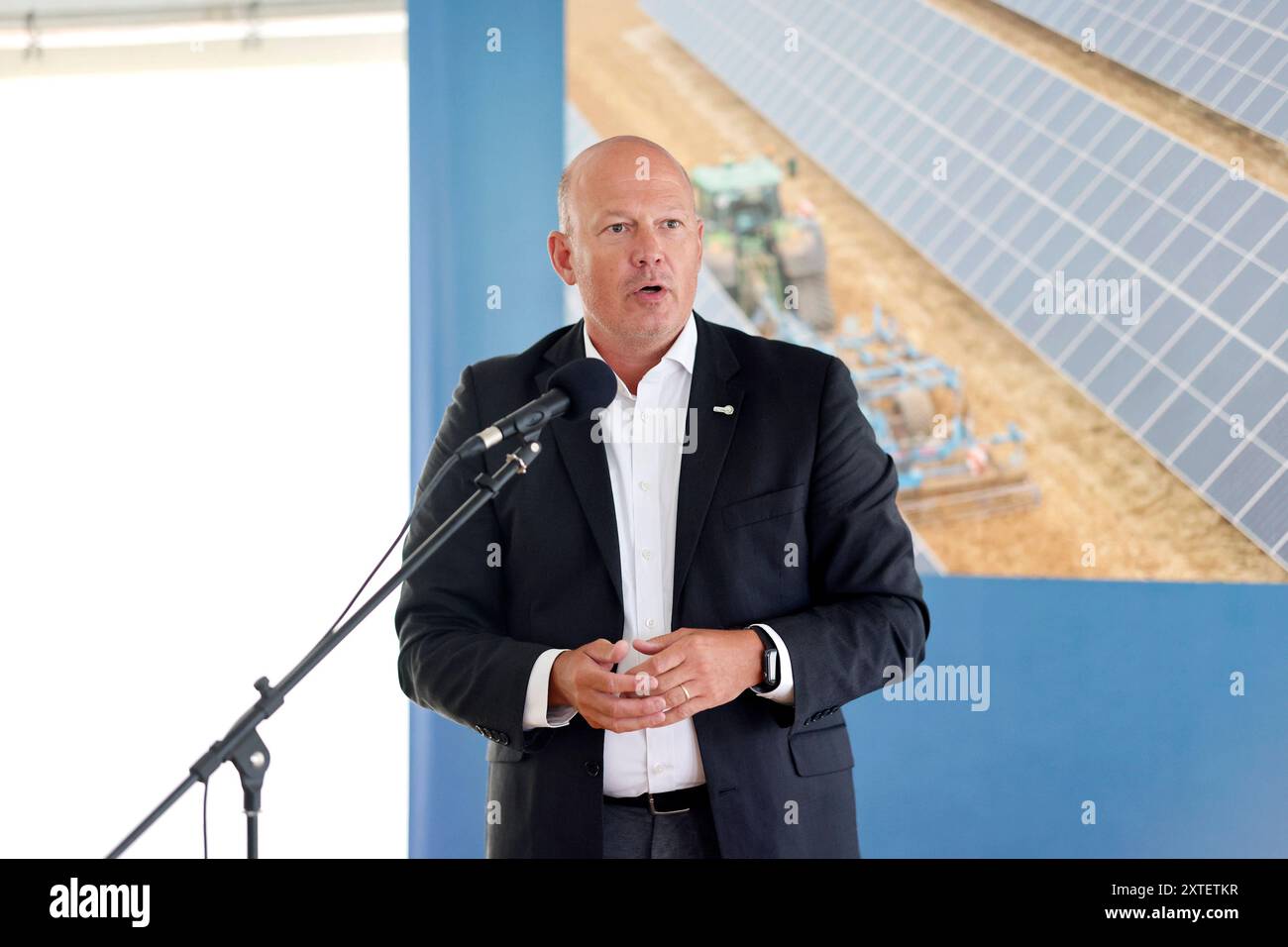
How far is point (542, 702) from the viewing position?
1.75 meters

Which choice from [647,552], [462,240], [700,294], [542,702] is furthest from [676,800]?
[462,240]

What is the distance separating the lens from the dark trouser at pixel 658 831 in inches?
69.6

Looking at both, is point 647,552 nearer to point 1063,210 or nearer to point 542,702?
point 542,702

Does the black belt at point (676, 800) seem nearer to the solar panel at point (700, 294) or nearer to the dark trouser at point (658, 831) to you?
the dark trouser at point (658, 831)

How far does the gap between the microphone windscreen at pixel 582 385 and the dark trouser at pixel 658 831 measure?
603mm

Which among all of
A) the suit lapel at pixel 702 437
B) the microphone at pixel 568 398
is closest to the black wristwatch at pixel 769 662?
the suit lapel at pixel 702 437

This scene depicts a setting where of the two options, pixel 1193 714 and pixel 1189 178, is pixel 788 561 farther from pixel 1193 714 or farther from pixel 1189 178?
pixel 1189 178

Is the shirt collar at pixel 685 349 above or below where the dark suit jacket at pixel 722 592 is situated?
above

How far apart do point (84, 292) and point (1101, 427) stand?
3041mm

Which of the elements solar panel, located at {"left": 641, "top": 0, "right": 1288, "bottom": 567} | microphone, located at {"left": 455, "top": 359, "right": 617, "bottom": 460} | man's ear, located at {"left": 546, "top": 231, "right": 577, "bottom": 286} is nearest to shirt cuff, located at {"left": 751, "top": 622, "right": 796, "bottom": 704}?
microphone, located at {"left": 455, "top": 359, "right": 617, "bottom": 460}

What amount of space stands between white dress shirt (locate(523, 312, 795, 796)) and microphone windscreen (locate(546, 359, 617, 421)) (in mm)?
355

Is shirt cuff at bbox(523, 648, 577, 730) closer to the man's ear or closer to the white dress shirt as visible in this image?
the white dress shirt

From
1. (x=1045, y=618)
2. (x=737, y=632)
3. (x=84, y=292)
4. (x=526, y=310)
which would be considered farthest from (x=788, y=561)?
(x=84, y=292)

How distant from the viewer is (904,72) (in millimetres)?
3186
